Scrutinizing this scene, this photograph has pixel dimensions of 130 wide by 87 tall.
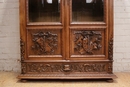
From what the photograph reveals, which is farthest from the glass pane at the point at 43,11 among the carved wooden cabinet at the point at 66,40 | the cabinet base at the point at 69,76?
the cabinet base at the point at 69,76

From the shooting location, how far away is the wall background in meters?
3.26

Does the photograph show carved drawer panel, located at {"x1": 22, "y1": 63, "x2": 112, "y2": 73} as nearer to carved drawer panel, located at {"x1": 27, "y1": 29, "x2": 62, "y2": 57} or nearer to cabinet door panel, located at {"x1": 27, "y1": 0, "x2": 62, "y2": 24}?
carved drawer panel, located at {"x1": 27, "y1": 29, "x2": 62, "y2": 57}

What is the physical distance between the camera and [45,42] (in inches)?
110

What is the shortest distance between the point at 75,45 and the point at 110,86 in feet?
2.22

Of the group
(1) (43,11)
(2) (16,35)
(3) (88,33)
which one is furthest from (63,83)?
(2) (16,35)

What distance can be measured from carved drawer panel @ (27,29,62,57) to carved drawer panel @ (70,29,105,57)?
19 centimetres

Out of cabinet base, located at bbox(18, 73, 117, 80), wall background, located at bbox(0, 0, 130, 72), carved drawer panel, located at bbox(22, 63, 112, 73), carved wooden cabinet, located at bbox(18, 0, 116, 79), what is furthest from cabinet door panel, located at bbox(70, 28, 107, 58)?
wall background, located at bbox(0, 0, 130, 72)

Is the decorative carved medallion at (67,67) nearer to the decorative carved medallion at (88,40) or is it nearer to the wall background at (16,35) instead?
the decorative carved medallion at (88,40)

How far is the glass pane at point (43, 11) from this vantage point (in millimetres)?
2797

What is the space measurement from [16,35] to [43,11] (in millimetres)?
754

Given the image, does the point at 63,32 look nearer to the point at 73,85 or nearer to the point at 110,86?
the point at 73,85

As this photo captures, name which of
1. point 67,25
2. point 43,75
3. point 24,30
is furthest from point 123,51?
point 24,30

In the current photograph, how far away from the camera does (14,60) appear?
3.40 m

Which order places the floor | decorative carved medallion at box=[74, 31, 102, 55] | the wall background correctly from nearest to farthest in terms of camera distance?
the floor → decorative carved medallion at box=[74, 31, 102, 55] → the wall background
